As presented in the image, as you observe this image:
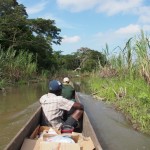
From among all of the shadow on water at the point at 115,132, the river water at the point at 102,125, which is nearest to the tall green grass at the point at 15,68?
the river water at the point at 102,125

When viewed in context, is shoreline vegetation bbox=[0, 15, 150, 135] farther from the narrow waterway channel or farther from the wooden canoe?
the wooden canoe

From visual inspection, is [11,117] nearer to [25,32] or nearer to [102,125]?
[102,125]

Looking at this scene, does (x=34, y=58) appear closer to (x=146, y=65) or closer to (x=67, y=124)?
(x=146, y=65)

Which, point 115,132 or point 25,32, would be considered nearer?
point 115,132

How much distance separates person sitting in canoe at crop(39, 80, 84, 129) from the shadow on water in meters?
0.90

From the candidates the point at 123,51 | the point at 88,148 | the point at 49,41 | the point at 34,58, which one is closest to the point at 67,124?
the point at 88,148

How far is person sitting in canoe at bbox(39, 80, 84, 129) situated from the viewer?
6.09 m

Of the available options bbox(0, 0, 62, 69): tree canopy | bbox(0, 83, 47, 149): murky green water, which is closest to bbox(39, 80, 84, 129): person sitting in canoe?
bbox(0, 83, 47, 149): murky green water

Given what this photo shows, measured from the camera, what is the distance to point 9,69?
21.1 metres

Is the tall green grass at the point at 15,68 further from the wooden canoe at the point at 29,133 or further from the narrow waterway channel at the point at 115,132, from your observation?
the wooden canoe at the point at 29,133

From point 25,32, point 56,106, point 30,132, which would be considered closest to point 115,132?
point 56,106

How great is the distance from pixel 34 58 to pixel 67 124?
87.3ft

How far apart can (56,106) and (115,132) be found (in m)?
2.51

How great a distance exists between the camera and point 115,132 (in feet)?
26.8
